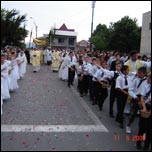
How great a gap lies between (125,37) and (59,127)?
48.6 m

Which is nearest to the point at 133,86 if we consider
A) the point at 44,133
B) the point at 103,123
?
the point at 103,123

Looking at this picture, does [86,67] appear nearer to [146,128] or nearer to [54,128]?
[54,128]

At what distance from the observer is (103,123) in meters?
→ 9.58

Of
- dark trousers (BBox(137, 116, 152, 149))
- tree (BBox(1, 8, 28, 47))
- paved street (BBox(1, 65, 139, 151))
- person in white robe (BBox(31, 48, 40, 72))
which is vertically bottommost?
paved street (BBox(1, 65, 139, 151))

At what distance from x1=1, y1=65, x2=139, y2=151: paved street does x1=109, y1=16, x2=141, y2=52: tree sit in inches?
1720

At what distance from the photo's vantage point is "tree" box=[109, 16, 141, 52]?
56.5 meters

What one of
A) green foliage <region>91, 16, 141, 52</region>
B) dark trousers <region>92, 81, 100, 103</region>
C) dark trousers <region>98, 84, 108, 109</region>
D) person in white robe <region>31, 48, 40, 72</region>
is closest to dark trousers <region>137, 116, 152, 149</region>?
dark trousers <region>98, 84, 108, 109</region>

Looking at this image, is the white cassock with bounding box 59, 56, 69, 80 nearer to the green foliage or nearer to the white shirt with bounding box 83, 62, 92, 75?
the white shirt with bounding box 83, 62, 92, 75

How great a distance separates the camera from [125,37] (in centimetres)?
5628

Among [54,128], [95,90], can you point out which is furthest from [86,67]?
[54,128]

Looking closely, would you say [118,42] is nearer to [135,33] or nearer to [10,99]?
[135,33]

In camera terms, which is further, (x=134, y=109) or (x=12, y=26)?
(x=12, y=26)

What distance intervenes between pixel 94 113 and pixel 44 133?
303 cm

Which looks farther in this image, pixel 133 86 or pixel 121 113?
pixel 121 113
